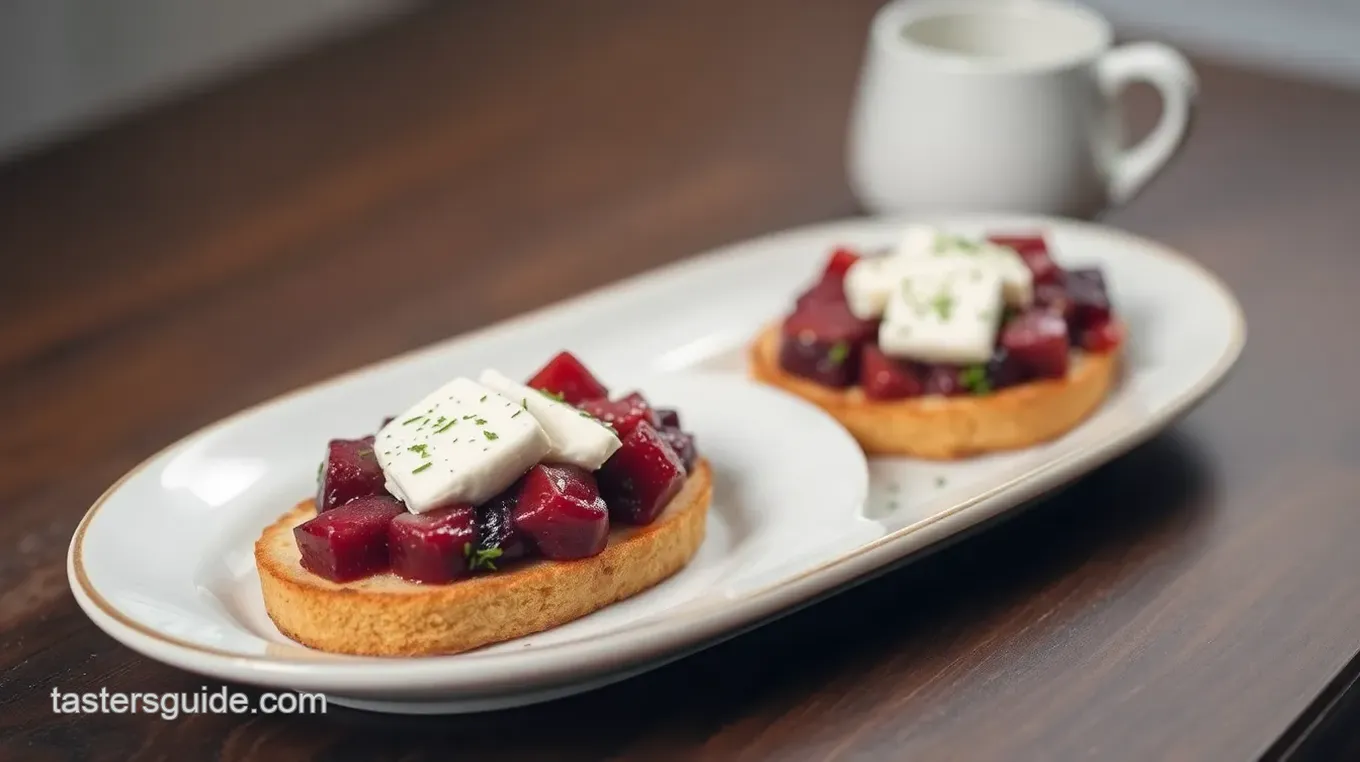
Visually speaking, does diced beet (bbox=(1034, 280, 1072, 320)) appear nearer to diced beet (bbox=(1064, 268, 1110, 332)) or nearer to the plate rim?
diced beet (bbox=(1064, 268, 1110, 332))

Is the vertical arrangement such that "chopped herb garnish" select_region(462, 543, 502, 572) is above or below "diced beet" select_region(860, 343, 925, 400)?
above

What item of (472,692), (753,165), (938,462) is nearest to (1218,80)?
(753,165)

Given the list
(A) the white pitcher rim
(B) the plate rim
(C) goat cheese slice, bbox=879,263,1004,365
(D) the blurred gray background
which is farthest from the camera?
(D) the blurred gray background

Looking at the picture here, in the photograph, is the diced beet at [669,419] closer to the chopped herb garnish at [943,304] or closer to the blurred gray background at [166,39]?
the chopped herb garnish at [943,304]

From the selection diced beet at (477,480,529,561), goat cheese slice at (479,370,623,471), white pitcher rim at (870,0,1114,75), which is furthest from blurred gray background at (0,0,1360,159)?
diced beet at (477,480,529,561)

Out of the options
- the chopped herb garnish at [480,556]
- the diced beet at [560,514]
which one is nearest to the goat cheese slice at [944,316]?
the diced beet at [560,514]

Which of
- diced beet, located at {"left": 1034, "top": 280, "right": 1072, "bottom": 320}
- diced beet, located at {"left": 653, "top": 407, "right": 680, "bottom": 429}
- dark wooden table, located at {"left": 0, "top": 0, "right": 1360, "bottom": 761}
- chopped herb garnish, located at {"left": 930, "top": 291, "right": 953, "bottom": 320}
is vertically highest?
chopped herb garnish, located at {"left": 930, "top": 291, "right": 953, "bottom": 320}
